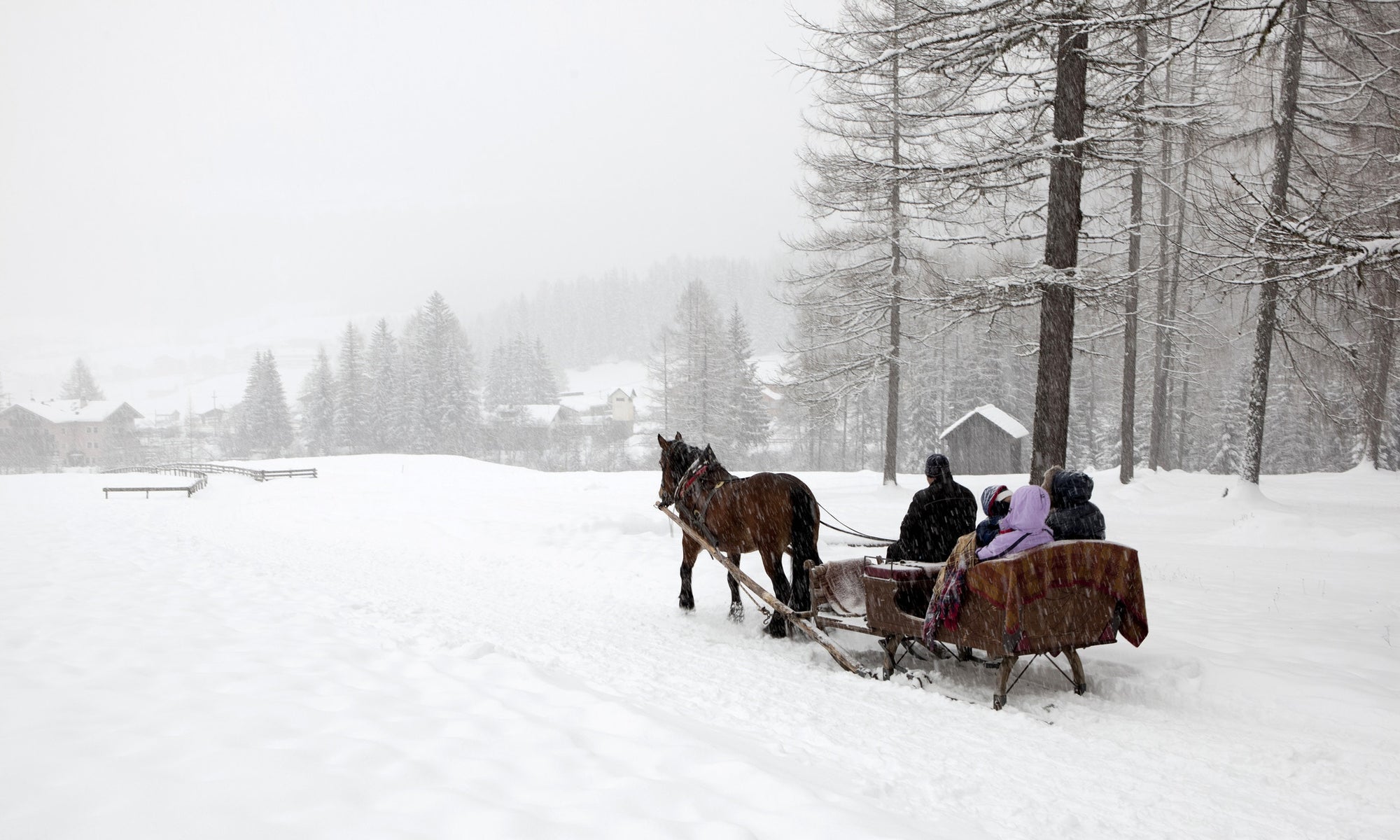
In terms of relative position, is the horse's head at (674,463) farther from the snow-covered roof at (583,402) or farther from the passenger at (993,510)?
the snow-covered roof at (583,402)

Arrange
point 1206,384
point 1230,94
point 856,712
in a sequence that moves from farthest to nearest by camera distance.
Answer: point 1206,384
point 1230,94
point 856,712

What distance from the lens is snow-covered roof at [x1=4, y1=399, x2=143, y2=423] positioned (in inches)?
2189

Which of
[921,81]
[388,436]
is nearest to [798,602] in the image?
[921,81]

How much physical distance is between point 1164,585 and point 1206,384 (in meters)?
34.4

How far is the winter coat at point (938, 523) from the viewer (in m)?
6.40

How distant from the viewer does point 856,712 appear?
462 centimetres

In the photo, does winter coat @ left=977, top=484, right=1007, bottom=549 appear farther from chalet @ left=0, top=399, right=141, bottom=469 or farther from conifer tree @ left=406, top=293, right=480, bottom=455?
chalet @ left=0, top=399, right=141, bottom=469

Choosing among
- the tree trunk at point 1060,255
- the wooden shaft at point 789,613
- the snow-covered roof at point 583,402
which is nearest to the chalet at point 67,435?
the snow-covered roof at point 583,402

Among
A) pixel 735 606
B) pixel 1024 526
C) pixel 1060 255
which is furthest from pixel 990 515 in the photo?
pixel 1060 255

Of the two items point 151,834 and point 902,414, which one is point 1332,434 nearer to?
point 902,414

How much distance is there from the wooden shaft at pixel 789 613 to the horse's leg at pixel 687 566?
0.57 ft

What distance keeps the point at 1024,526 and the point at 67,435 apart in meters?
76.5

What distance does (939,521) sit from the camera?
21.0 ft

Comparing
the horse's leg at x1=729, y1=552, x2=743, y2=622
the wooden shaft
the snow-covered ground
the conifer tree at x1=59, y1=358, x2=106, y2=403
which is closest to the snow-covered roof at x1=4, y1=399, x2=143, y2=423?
the conifer tree at x1=59, y1=358, x2=106, y2=403
